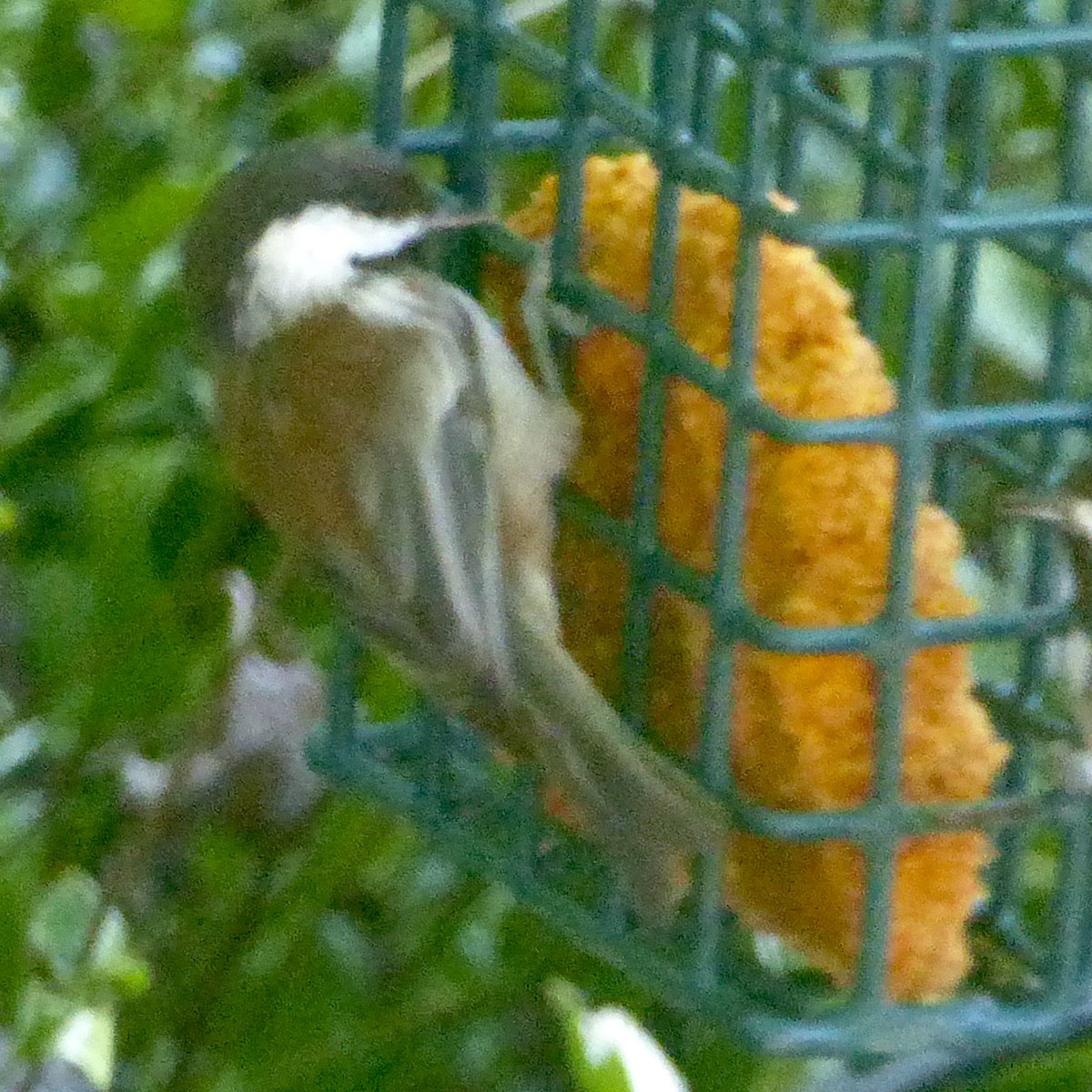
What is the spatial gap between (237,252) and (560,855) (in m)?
0.34

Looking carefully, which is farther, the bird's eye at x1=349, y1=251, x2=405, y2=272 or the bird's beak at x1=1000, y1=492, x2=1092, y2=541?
the bird's eye at x1=349, y1=251, x2=405, y2=272

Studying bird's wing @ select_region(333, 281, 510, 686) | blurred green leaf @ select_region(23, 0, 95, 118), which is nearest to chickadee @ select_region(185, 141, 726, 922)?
bird's wing @ select_region(333, 281, 510, 686)

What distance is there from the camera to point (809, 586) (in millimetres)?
950

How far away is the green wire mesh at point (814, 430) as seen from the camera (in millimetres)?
879

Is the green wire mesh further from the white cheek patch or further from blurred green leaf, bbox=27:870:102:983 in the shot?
blurred green leaf, bbox=27:870:102:983

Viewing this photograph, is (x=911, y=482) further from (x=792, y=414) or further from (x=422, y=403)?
(x=422, y=403)

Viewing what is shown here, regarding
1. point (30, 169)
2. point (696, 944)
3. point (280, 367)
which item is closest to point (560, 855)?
point (696, 944)

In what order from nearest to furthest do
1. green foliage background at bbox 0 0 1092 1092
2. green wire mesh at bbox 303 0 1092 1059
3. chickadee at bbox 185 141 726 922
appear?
green wire mesh at bbox 303 0 1092 1059 → chickadee at bbox 185 141 726 922 → green foliage background at bbox 0 0 1092 1092

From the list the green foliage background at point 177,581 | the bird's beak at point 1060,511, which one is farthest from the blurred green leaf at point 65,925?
the bird's beak at point 1060,511

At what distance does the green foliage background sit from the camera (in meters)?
1.16

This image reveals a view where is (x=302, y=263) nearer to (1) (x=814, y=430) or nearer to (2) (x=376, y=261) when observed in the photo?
(2) (x=376, y=261)

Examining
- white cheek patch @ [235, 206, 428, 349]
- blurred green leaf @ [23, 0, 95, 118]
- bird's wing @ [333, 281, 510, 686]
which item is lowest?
bird's wing @ [333, 281, 510, 686]

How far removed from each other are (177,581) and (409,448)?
189mm

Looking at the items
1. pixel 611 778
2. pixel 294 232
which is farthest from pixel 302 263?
pixel 611 778
